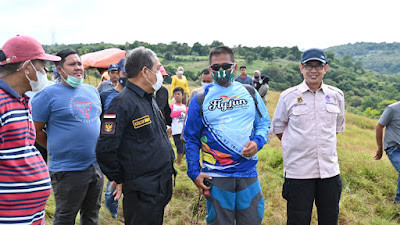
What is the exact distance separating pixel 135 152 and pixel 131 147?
49mm

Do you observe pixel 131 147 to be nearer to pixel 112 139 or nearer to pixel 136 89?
pixel 112 139

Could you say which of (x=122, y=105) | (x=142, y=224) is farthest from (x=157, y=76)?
(x=142, y=224)

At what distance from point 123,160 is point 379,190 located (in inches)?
192

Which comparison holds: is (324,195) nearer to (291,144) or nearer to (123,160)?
(291,144)

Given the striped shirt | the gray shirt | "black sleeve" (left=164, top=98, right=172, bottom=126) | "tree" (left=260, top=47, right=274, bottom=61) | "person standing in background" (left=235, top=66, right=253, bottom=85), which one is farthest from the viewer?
"tree" (left=260, top=47, right=274, bottom=61)

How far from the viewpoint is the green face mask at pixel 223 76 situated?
2.93 metres

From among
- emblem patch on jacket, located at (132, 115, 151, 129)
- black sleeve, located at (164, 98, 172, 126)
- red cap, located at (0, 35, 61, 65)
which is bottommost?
black sleeve, located at (164, 98, 172, 126)

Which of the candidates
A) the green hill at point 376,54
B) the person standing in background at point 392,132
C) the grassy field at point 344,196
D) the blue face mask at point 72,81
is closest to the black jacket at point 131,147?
the blue face mask at point 72,81

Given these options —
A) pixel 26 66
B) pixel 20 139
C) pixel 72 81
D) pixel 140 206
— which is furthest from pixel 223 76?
pixel 20 139

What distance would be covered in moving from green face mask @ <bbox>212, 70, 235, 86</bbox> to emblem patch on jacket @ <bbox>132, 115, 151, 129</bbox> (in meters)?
0.80

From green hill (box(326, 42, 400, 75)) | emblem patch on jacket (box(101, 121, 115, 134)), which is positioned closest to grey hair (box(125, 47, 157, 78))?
emblem patch on jacket (box(101, 121, 115, 134))

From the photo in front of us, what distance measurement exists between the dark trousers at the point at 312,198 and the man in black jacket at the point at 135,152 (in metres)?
1.42

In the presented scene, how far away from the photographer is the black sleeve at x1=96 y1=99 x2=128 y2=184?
94.1 inches

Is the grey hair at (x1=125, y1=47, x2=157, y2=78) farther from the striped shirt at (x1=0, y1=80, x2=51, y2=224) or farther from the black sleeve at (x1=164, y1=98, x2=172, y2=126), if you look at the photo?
the black sleeve at (x1=164, y1=98, x2=172, y2=126)
